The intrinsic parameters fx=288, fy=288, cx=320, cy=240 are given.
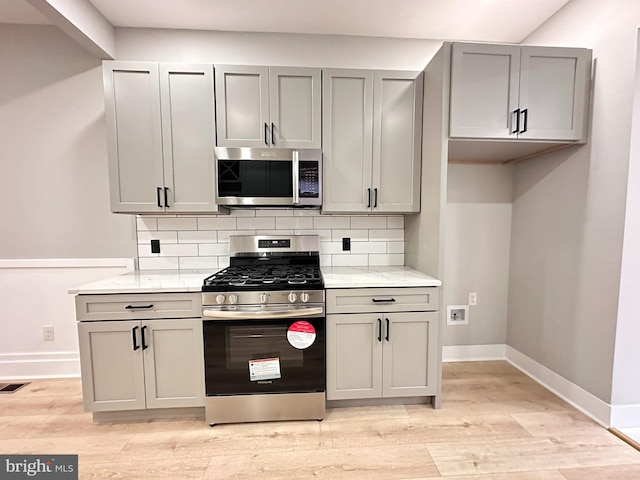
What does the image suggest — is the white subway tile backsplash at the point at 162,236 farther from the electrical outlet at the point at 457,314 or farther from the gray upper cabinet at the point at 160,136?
the electrical outlet at the point at 457,314

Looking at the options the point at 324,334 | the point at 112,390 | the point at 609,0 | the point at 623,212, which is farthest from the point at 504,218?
the point at 112,390

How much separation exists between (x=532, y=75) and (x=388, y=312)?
184cm

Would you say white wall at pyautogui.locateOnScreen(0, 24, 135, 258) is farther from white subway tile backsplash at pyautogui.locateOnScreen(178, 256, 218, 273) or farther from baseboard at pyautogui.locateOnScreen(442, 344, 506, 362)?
baseboard at pyautogui.locateOnScreen(442, 344, 506, 362)

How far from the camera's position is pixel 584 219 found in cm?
195

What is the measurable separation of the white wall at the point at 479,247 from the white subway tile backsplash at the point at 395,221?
1.38 feet

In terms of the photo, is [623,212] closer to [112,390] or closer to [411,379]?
[411,379]

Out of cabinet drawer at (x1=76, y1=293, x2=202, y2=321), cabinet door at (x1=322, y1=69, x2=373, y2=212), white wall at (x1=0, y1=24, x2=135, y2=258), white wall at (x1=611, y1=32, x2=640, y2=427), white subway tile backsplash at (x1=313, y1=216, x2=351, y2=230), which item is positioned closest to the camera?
white wall at (x1=611, y1=32, x2=640, y2=427)

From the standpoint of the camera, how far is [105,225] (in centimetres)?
242

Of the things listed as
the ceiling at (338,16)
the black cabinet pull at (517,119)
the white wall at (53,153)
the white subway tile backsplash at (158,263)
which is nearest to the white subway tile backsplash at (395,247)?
the black cabinet pull at (517,119)

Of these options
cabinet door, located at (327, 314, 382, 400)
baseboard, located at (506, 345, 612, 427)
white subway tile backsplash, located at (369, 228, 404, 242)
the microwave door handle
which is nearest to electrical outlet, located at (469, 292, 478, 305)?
baseboard, located at (506, 345, 612, 427)

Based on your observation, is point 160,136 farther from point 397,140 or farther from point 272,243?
point 397,140

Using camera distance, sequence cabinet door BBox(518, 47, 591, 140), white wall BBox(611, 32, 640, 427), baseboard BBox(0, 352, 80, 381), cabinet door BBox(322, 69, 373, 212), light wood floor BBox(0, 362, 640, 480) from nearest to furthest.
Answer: light wood floor BBox(0, 362, 640, 480) → white wall BBox(611, 32, 640, 427) → cabinet door BBox(518, 47, 591, 140) → cabinet door BBox(322, 69, 373, 212) → baseboard BBox(0, 352, 80, 381)

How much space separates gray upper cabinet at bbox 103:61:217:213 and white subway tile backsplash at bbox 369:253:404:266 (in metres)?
1.40

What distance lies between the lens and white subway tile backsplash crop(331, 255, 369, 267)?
257cm
